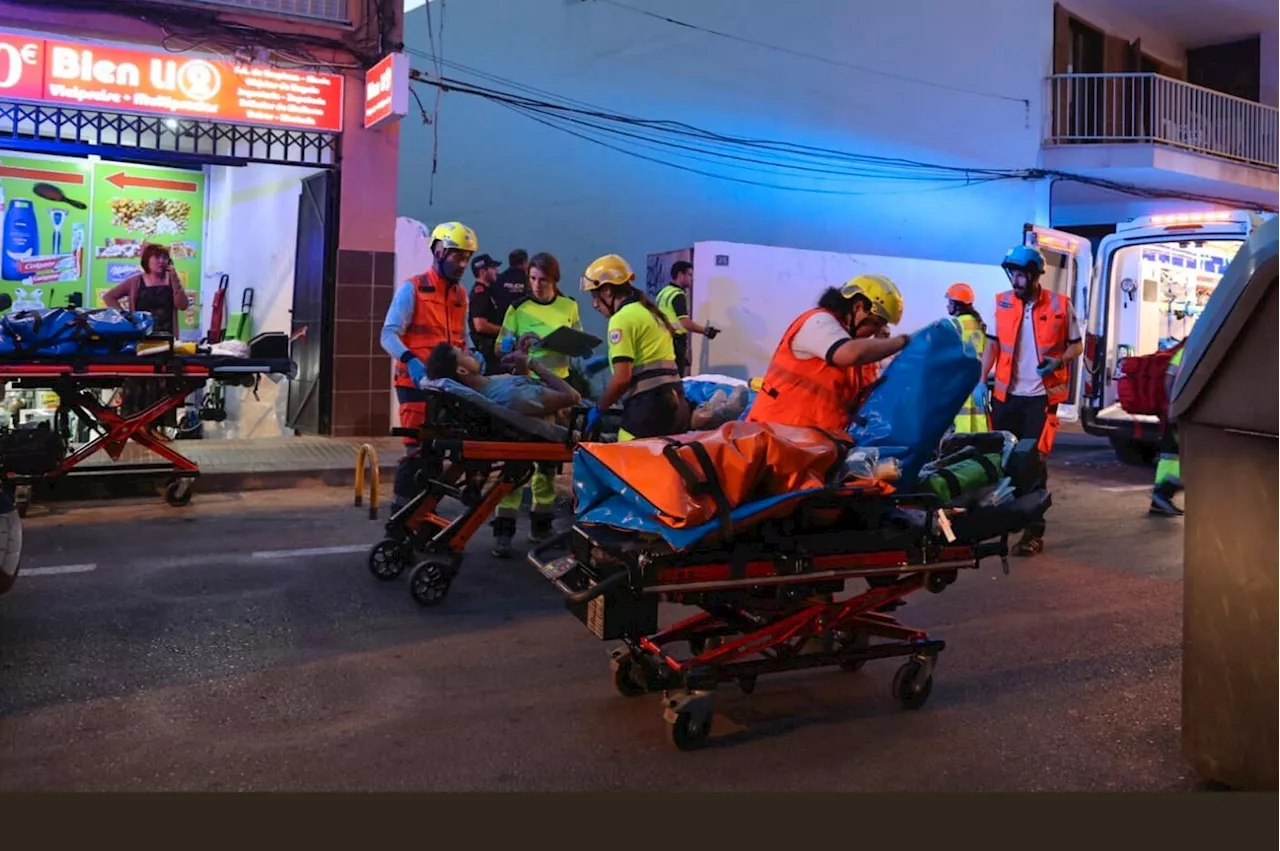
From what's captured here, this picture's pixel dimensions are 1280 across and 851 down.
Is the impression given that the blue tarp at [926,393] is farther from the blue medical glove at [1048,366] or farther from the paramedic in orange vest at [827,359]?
the blue medical glove at [1048,366]

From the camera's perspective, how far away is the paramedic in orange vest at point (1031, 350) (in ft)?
25.5

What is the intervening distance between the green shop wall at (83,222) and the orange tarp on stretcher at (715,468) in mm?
10712

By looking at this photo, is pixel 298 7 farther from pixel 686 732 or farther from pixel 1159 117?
pixel 1159 117

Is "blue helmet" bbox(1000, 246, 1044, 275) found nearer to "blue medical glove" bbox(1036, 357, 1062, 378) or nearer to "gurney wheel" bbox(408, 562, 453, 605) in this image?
"blue medical glove" bbox(1036, 357, 1062, 378)

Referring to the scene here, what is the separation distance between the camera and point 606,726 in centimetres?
401

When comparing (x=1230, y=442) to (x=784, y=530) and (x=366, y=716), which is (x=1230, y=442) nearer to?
(x=784, y=530)

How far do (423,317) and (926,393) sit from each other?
3622 mm

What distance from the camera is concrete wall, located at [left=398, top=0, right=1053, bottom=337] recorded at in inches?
699

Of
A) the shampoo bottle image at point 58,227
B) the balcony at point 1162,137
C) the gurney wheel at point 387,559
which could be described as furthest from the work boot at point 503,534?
the balcony at point 1162,137

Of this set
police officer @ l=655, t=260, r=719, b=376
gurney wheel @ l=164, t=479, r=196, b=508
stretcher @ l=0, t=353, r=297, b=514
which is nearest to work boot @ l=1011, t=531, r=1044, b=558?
police officer @ l=655, t=260, r=719, b=376

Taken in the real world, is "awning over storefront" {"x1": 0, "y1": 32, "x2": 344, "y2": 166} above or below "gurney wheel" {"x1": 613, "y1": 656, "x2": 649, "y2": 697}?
above

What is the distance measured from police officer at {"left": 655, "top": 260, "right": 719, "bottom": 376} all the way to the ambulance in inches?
154

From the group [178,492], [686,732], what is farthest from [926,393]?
[178,492]

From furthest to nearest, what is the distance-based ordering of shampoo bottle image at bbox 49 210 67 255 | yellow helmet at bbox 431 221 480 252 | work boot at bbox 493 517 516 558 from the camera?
shampoo bottle image at bbox 49 210 67 255 → work boot at bbox 493 517 516 558 → yellow helmet at bbox 431 221 480 252
